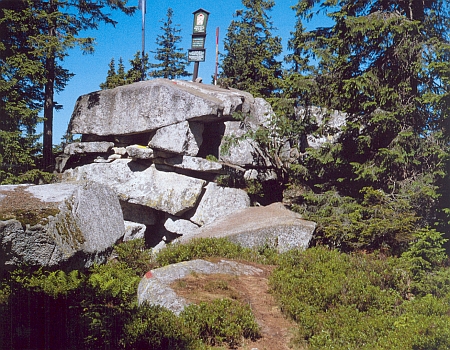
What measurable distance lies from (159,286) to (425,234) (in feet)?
18.2

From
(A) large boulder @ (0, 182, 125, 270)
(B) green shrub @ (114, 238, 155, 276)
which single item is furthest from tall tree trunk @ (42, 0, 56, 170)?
(B) green shrub @ (114, 238, 155, 276)

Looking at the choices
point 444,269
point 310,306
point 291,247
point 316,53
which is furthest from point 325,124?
point 310,306

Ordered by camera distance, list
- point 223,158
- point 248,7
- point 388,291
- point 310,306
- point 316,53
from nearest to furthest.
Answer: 1. point 310,306
2. point 388,291
3. point 316,53
4. point 223,158
5. point 248,7

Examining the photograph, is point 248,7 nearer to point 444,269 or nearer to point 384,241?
point 384,241

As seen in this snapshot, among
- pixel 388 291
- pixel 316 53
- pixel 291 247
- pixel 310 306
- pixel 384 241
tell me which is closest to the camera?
pixel 310 306

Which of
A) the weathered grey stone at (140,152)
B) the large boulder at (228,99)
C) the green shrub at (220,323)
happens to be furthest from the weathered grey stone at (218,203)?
the green shrub at (220,323)

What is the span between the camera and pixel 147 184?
1678 cm

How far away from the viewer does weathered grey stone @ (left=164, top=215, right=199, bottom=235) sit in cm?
1670

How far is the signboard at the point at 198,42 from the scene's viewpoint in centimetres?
1962

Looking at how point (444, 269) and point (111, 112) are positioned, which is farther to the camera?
point (111, 112)

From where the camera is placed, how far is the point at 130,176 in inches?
671

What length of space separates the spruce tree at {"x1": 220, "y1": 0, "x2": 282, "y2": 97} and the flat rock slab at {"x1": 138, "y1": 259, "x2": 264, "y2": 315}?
52.4 ft

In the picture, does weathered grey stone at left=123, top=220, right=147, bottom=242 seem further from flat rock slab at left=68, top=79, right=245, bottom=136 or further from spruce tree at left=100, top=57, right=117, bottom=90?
spruce tree at left=100, top=57, right=117, bottom=90

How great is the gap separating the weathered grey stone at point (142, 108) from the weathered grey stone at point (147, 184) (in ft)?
5.26
